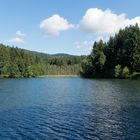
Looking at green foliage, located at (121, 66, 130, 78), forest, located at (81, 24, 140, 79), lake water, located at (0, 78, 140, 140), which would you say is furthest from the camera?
forest, located at (81, 24, 140, 79)

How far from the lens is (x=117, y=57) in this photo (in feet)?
557

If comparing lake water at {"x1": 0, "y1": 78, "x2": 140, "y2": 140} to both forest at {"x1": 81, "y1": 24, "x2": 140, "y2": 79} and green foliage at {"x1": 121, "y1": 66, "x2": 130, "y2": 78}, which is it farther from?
forest at {"x1": 81, "y1": 24, "x2": 140, "y2": 79}

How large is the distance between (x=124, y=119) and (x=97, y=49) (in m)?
142

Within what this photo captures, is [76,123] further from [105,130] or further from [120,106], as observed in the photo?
[120,106]

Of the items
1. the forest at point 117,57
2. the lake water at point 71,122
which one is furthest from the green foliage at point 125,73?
the lake water at point 71,122

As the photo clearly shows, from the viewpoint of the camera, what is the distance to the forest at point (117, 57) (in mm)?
157625

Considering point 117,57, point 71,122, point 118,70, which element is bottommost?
point 71,122

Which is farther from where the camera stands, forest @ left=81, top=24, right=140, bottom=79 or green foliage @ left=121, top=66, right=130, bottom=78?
forest @ left=81, top=24, right=140, bottom=79

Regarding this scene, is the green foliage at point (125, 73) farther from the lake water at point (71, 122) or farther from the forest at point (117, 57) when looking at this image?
the lake water at point (71, 122)

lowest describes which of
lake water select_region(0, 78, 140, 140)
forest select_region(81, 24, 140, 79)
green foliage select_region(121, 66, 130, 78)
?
lake water select_region(0, 78, 140, 140)

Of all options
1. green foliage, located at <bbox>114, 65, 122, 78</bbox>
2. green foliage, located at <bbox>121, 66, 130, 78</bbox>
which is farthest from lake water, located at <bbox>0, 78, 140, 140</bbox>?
green foliage, located at <bbox>114, 65, 122, 78</bbox>

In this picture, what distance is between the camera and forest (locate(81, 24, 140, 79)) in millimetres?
157625

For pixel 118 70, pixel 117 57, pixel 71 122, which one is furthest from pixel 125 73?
pixel 71 122

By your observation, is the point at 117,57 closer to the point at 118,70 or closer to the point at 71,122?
the point at 118,70
